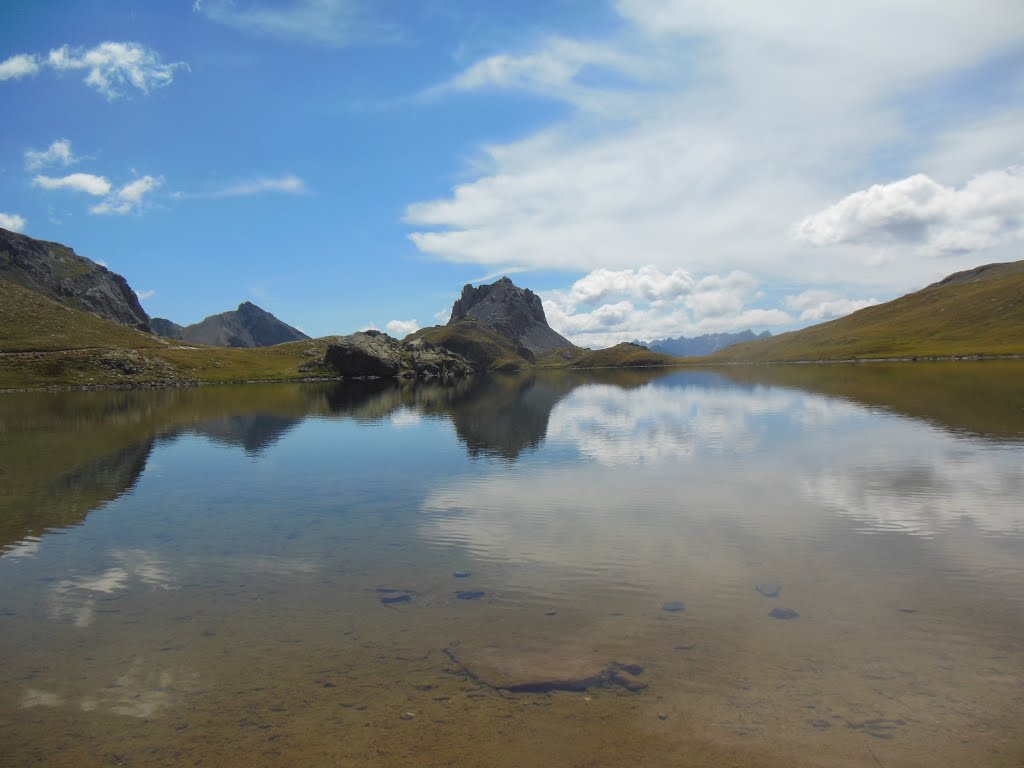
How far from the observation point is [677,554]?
24031 mm

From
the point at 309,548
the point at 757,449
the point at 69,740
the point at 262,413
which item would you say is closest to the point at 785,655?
the point at 69,740

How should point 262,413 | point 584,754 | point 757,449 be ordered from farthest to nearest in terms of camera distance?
point 262,413 → point 757,449 → point 584,754

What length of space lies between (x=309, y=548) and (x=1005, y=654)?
24.5 m

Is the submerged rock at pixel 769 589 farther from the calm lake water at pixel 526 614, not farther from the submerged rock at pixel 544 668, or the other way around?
the submerged rock at pixel 544 668

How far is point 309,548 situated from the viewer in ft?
87.4

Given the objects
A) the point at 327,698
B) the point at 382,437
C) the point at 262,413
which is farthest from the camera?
the point at 262,413

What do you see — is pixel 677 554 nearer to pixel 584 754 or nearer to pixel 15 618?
pixel 584 754

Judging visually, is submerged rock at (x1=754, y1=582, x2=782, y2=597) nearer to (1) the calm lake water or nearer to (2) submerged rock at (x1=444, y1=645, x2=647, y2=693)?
(1) the calm lake water

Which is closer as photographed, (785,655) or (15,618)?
(785,655)

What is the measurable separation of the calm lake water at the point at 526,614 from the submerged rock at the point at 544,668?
0.07 metres

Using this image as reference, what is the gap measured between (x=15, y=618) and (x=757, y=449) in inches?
1862

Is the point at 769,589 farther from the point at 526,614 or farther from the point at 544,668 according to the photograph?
the point at 544,668

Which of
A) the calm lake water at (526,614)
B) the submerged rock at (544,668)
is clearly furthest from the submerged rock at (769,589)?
the submerged rock at (544,668)

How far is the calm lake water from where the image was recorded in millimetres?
12578
